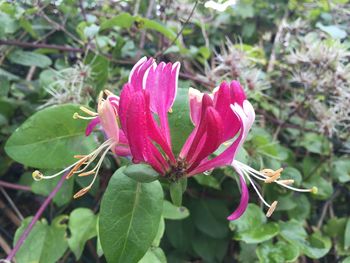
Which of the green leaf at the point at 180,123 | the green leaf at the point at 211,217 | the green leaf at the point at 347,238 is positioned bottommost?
the green leaf at the point at 211,217

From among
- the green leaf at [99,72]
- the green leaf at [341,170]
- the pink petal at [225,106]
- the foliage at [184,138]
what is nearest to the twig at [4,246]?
the foliage at [184,138]

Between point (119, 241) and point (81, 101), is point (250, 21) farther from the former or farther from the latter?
point (119, 241)

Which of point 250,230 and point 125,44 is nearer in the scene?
point 250,230

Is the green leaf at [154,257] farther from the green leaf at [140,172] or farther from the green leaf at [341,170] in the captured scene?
the green leaf at [341,170]

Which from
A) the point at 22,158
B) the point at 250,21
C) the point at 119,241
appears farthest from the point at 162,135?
the point at 250,21

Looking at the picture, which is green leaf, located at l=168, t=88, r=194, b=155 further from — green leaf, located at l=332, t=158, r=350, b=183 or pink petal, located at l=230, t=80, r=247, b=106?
green leaf, located at l=332, t=158, r=350, b=183
